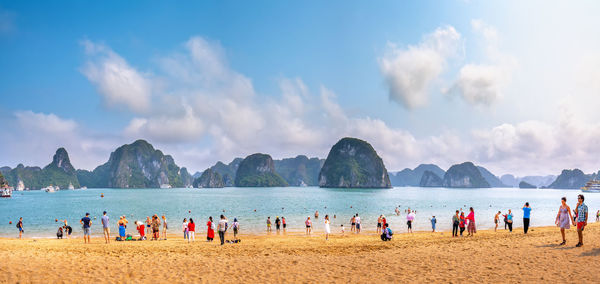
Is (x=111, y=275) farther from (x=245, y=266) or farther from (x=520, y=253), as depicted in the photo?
(x=520, y=253)

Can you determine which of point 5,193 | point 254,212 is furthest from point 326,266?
point 5,193

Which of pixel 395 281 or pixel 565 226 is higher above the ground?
pixel 565 226

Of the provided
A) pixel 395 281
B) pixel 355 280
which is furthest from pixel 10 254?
pixel 395 281

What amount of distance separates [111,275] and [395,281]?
10388 millimetres

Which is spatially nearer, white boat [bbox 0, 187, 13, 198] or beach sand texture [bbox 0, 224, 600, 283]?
beach sand texture [bbox 0, 224, 600, 283]

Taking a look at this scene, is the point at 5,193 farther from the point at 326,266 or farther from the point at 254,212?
the point at 326,266

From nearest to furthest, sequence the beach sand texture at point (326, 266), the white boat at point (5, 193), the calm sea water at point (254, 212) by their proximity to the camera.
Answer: the beach sand texture at point (326, 266)
the calm sea water at point (254, 212)
the white boat at point (5, 193)

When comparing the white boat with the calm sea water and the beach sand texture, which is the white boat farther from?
the beach sand texture

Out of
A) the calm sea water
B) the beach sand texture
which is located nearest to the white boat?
the calm sea water

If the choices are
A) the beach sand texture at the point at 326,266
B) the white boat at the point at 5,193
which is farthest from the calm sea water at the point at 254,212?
the white boat at the point at 5,193

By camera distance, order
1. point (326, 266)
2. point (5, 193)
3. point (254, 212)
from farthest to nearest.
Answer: point (5, 193), point (254, 212), point (326, 266)

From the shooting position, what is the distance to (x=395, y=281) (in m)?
11.5

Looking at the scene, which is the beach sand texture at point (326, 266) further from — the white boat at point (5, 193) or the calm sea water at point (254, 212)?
the white boat at point (5, 193)

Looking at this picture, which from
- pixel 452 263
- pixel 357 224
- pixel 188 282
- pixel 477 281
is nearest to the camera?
pixel 477 281
